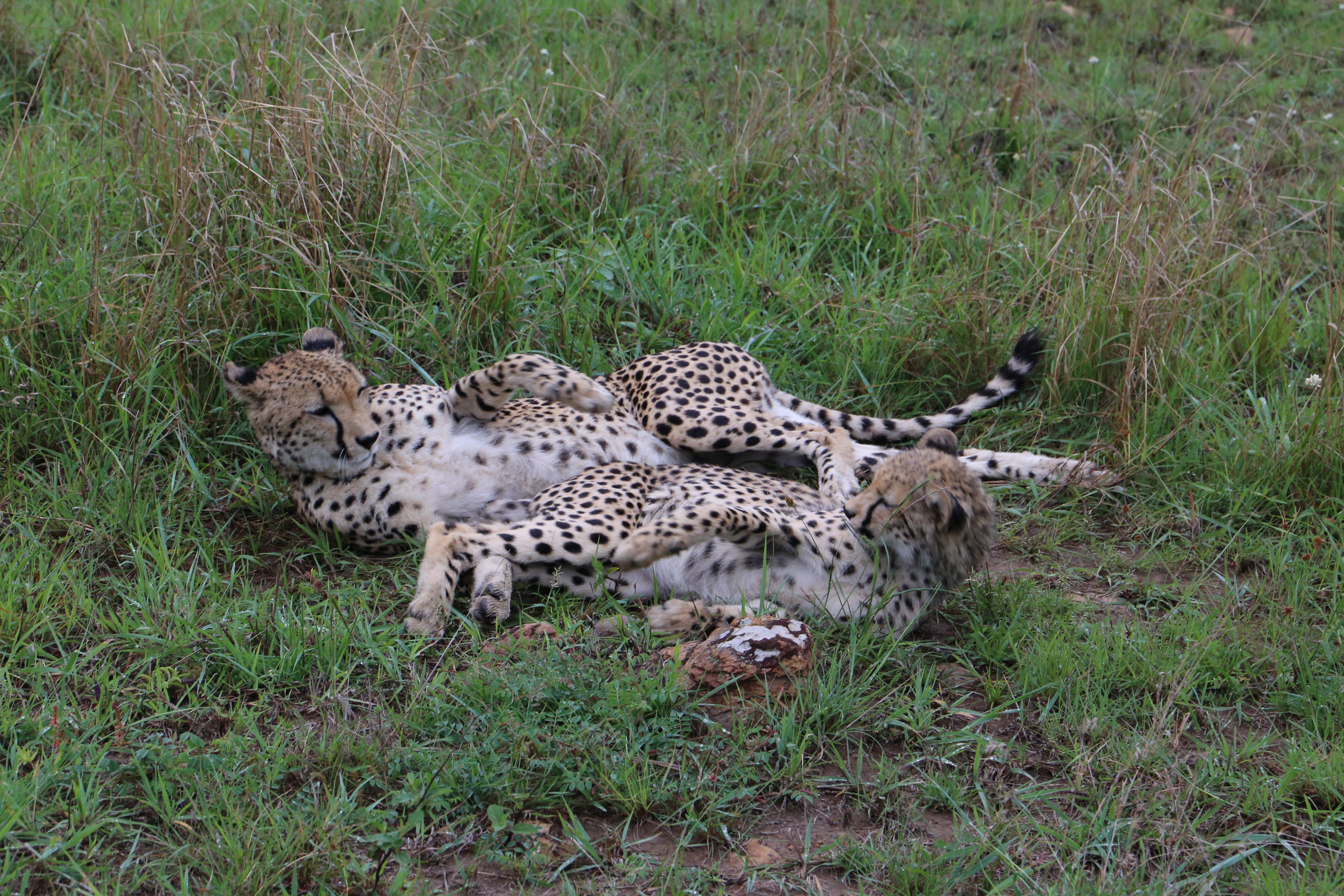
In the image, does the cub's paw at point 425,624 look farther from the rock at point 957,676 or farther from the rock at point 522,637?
the rock at point 957,676

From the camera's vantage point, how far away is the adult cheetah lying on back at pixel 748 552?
10.1 ft

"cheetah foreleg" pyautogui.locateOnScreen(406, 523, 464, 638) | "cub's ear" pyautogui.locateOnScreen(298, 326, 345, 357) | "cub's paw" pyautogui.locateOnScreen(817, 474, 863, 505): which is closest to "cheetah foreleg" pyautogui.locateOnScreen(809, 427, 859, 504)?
"cub's paw" pyautogui.locateOnScreen(817, 474, 863, 505)

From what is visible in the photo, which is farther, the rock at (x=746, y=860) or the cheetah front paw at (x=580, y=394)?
the cheetah front paw at (x=580, y=394)

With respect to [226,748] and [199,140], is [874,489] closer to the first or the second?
[226,748]

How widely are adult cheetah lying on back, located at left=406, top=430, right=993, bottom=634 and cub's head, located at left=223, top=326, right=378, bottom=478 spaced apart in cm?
42

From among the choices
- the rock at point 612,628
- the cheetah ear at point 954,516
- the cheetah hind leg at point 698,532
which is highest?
the cheetah ear at point 954,516

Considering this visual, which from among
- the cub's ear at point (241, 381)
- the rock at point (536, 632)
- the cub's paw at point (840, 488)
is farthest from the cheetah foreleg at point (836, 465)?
the cub's ear at point (241, 381)

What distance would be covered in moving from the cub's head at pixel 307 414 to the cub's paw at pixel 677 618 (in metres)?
1.16

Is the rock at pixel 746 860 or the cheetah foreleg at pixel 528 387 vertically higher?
the cheetah foreleg at pixel 528 387

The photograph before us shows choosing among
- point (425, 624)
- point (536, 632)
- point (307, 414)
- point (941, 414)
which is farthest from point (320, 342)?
point (941, 414)

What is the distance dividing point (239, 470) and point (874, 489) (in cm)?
203

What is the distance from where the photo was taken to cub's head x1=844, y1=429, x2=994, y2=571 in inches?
119

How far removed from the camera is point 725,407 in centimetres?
403

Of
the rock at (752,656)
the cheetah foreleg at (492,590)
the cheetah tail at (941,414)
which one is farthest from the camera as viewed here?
the cheetah tail at (941,414)
